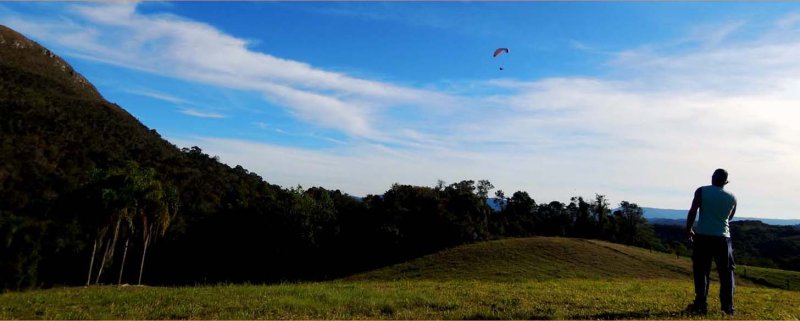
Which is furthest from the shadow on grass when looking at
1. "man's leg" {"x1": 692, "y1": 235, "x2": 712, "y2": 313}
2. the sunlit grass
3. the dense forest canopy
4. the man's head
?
the dense forest canopy

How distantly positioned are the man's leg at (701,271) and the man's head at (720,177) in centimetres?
124

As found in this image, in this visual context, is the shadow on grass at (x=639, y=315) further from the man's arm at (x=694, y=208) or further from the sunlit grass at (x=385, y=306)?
the man's arm at (x=694, y=208)

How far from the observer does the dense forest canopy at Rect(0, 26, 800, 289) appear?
52875 mm

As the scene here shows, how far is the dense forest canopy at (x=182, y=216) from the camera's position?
5288 cm

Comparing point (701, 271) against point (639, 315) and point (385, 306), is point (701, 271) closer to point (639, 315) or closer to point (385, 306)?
point (639, 315)

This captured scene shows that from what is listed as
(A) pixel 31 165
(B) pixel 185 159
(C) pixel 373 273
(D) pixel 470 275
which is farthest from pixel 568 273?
(B) pixel 185 159

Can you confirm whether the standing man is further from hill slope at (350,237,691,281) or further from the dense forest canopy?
the dense forest canopy

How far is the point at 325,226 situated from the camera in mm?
85062

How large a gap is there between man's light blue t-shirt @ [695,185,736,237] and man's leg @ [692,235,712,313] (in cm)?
27

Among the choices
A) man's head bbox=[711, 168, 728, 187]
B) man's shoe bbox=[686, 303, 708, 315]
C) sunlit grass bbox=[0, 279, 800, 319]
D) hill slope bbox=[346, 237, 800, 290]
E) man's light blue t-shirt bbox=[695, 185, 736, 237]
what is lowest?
hill slope bbox=[346, 237, 800, 290]

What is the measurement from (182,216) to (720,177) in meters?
99.3

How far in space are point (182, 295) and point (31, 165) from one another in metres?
96.8

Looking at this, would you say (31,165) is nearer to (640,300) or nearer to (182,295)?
(182,295)

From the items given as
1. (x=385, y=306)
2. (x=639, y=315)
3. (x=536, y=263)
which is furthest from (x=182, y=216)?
(x=639, y=315)
